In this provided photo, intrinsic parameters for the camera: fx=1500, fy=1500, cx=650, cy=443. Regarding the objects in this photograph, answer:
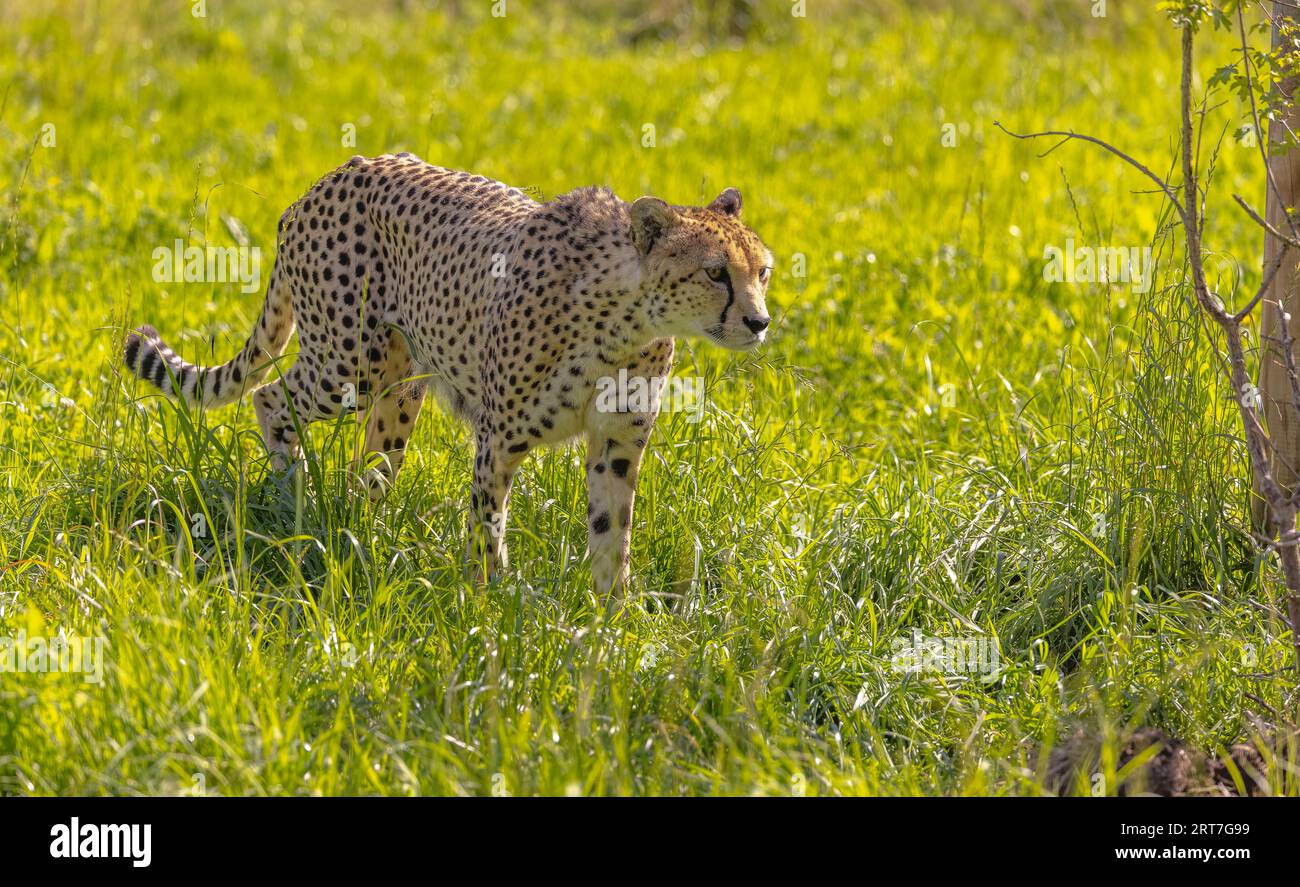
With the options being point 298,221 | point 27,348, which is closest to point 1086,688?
point 298,221

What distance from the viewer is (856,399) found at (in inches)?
222

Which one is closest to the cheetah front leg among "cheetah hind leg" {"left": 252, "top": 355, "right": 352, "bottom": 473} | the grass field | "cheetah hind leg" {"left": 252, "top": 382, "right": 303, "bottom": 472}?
the grass field

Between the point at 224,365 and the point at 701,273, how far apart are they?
1.77 meters

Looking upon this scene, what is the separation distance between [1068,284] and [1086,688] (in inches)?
133

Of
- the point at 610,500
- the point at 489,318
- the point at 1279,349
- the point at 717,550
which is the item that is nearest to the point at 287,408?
the point at 489,318

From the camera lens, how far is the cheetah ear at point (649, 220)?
12.3ft

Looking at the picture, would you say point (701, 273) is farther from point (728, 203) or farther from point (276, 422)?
point (276, 422)

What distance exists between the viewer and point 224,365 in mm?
4707

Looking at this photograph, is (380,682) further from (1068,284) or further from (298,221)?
(1068,284)

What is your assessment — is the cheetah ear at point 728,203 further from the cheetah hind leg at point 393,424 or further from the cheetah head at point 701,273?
the cheetah hind leg at point 393,424

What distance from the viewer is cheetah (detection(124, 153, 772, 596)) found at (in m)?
3.81

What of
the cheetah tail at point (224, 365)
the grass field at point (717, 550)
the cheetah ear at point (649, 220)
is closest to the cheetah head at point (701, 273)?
the cheetah ear at point (649, 220)

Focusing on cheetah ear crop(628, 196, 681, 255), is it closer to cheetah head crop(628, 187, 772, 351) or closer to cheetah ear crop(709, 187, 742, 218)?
cheetah head crop(628, 187, 772, 351)
